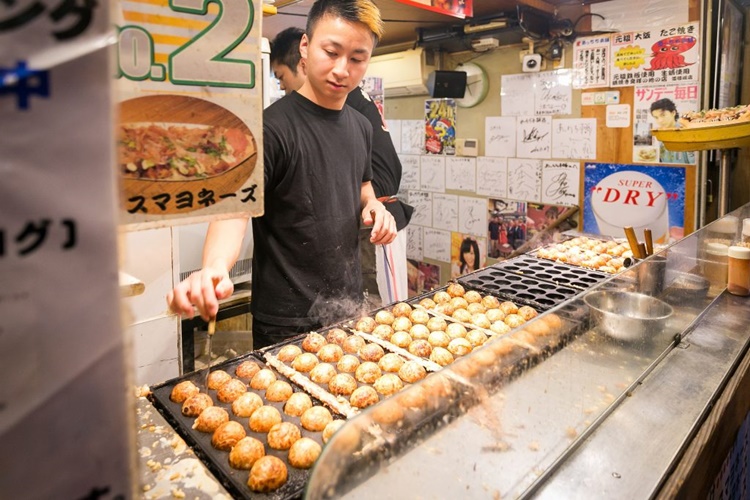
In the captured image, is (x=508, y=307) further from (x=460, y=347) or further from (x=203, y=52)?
(x=203, y=52)

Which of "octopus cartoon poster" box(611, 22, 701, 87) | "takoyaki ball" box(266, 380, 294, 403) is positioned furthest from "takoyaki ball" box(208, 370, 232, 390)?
"octopus cartoon poster" box(611, 22, 701, 87)

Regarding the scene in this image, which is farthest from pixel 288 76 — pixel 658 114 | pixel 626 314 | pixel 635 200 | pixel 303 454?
pixel 635 200

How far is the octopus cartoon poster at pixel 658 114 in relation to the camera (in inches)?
175

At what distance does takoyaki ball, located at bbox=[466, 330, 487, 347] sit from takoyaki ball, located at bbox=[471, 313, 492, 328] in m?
0.09

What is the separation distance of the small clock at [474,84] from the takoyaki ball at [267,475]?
214 inches

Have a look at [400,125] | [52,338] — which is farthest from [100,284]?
[400,125]

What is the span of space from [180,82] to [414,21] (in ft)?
16.7

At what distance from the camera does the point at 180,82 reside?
0.82 metres

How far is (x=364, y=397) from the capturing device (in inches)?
67.1

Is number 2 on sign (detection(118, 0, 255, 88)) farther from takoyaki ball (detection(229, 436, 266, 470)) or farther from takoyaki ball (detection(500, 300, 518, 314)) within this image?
takoyaki ball (detection(500, 300, 518, 314))
